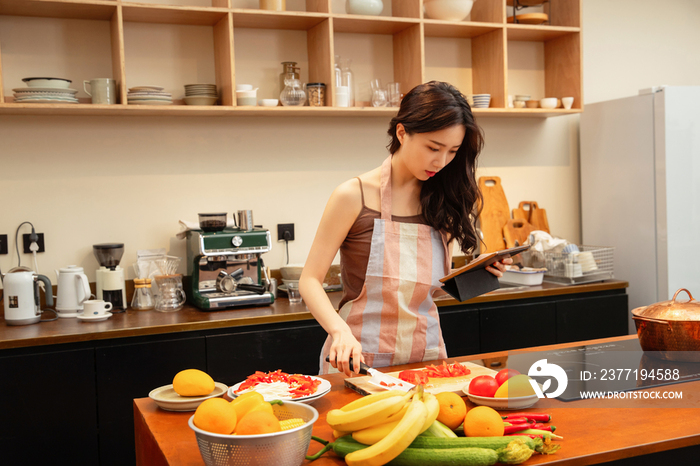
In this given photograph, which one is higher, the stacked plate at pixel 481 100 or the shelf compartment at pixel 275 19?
the shelf compartment at pixel 275 19

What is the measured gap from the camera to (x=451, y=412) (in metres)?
1.18

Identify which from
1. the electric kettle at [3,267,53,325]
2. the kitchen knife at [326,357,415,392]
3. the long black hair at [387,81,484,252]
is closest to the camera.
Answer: the kitchen knife at [326,357,415,392]

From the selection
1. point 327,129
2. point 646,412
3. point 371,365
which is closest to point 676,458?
point 646,412

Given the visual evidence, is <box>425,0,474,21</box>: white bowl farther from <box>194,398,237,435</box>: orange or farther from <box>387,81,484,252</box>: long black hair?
<box>194,398,237,435</box>: orange

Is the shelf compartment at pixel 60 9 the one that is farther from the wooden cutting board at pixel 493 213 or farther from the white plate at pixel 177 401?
the wooden cutting board at pixel 493 213

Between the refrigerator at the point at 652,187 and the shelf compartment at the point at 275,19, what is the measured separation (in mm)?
1765

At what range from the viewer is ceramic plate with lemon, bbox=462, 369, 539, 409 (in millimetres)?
1324

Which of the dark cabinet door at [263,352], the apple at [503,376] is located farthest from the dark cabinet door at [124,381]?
the apple at [503,376]

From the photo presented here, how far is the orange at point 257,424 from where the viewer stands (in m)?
1.00

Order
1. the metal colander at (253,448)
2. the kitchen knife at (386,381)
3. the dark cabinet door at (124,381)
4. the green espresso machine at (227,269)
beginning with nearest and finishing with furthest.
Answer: the metal colander at (253,448)
the kitchen knife at (386,381)
the dark cabinet door at (124,381)
the green espresso machine at (227,269)

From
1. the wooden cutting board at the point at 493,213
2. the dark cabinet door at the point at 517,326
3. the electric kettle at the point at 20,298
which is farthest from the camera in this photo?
the wooden cutting board at the point at 493,213

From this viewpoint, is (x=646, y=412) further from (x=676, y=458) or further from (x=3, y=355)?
(x=3, y=355)

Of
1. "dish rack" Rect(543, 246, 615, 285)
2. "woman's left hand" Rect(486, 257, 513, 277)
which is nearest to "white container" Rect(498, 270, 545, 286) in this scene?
"dish rack" Rect(543, 246, 615, 285)

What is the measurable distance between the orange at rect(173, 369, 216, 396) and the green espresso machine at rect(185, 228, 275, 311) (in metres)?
1.37
